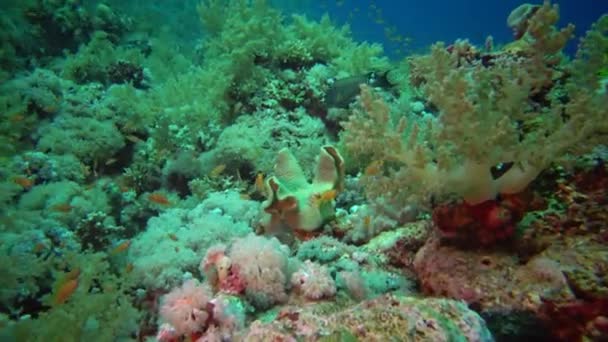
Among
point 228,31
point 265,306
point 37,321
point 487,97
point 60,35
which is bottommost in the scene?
point 37,321

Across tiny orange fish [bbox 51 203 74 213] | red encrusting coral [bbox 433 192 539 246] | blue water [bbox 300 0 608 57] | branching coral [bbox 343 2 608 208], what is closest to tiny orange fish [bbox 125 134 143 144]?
tiny orange fish [bbox 51 203 74 213]

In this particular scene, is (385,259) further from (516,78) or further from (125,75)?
(125,75)

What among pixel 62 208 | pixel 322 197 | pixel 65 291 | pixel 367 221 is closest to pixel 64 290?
pixel 65 291

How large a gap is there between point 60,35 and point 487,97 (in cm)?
1350

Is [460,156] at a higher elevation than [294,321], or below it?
higher

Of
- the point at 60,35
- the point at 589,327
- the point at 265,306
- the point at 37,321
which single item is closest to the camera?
the point at 589,327

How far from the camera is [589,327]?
2.44 metres

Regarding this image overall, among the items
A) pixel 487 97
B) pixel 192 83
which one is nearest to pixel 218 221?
pixel 487 97

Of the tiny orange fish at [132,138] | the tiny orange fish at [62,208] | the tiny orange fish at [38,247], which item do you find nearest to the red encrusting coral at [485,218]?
the tiny orange fish at [38,247]

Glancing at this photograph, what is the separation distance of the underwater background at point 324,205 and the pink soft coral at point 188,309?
2 cm

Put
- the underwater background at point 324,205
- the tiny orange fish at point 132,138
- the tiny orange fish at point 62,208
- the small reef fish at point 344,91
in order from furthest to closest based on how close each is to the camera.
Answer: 1. the tiny orange fish at point 132,138
2. the small reef fish at point 344,91
3. the tiny orange fish at point 62,208
4. the underwater background at point 324,205

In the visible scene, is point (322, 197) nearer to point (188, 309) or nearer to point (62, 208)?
point (188, 309)

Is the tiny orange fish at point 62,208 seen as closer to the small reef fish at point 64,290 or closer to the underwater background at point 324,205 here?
the underwater background at point 324,205

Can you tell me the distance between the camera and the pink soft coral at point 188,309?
9.21ft
